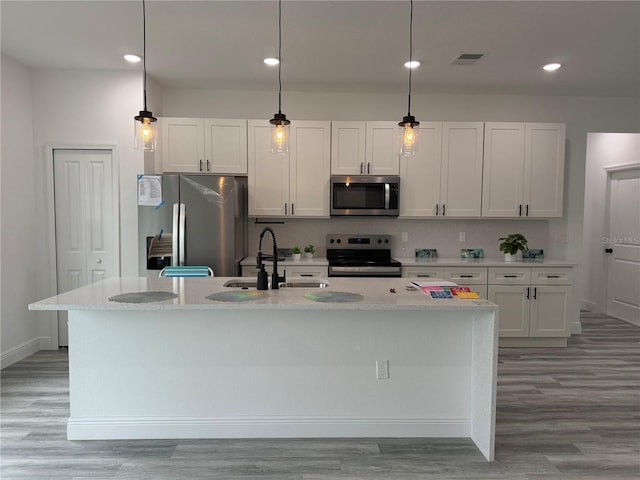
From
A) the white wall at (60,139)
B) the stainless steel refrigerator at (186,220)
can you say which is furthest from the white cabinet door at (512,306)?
the white wall at (60,139)

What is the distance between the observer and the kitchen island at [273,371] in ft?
8.21

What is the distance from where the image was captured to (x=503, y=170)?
458 cm

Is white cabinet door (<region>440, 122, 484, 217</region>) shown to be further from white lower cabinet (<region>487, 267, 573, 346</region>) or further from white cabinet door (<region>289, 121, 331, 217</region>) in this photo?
white cabinet door (<region>289, 121, 331, 217</region>)

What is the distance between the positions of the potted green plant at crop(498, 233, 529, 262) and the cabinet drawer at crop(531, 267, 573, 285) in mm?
323

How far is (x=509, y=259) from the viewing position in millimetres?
4625

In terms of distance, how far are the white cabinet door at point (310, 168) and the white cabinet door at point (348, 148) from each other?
0.21ft

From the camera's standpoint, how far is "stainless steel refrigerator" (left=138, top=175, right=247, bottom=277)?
400cm

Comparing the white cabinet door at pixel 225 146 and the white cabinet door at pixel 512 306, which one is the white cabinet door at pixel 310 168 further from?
the white cabinet door at pixel 512 306

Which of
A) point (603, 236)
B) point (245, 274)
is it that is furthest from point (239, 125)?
point (603, 236)

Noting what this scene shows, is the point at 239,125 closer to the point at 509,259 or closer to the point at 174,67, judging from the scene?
the point at 174,67

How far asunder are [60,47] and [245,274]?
2.56 m

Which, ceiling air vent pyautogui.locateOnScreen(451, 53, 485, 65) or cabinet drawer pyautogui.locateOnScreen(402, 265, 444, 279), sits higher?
ceiling air vent pyautogui.locateOnScreen(451, 53, 485, 65)

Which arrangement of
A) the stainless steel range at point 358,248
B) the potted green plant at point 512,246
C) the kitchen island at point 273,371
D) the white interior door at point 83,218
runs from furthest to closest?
the stainless steel range at point 358,248 → the potted green plant at point 512,246 → the white interior door at point 83,218 → the kitchen island at point 273,371

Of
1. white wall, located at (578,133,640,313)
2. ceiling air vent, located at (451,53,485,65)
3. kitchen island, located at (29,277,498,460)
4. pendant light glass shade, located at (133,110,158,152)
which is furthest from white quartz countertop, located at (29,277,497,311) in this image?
white wall, located at (578,133,640,313)
